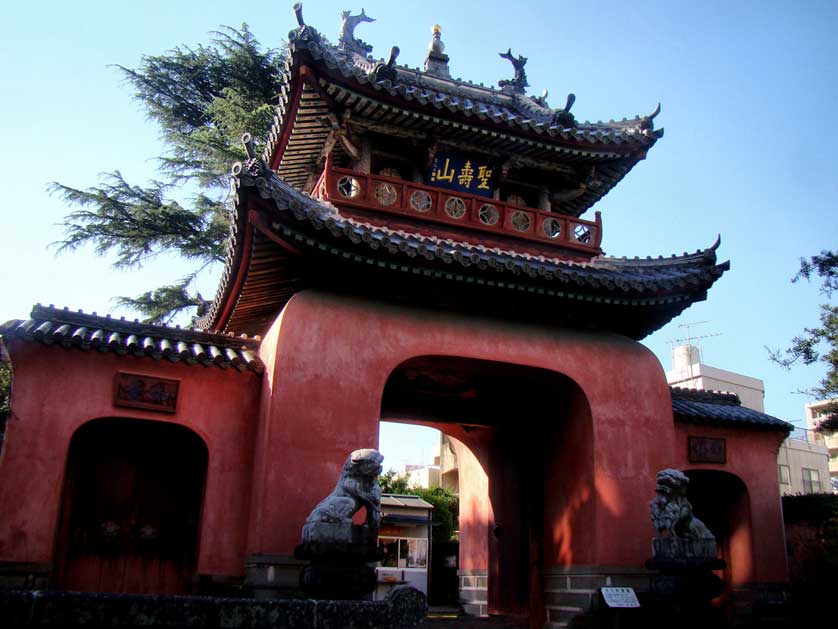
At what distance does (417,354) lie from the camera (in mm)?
9695

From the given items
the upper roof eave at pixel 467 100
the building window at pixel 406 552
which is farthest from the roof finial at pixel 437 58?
the building window at pixel 406 552

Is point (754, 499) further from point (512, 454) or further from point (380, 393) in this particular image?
point (380, 393)

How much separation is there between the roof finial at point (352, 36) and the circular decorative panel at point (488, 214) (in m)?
4.49

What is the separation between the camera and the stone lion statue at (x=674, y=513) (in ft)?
30.0

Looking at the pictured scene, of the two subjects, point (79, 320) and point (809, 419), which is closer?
point (79, 320)

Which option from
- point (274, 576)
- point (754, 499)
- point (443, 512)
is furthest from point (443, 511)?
point (274, 576)

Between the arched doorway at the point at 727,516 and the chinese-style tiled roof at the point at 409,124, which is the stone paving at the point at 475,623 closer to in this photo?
the arched doorway at the point at 727,516

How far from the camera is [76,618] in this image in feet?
14.5

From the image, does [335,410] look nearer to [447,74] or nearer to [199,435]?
[199,435]

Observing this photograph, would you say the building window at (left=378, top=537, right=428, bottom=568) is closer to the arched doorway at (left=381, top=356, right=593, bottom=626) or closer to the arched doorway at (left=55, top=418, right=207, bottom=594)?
the arched doorway at (left=381, top=356, right=593, bottom=626)

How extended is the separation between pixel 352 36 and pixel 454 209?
5043 mm

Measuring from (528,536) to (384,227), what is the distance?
6104 millimetres

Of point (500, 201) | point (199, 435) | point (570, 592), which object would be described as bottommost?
point (570, 592)

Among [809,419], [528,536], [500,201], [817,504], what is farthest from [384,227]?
[809,419]
